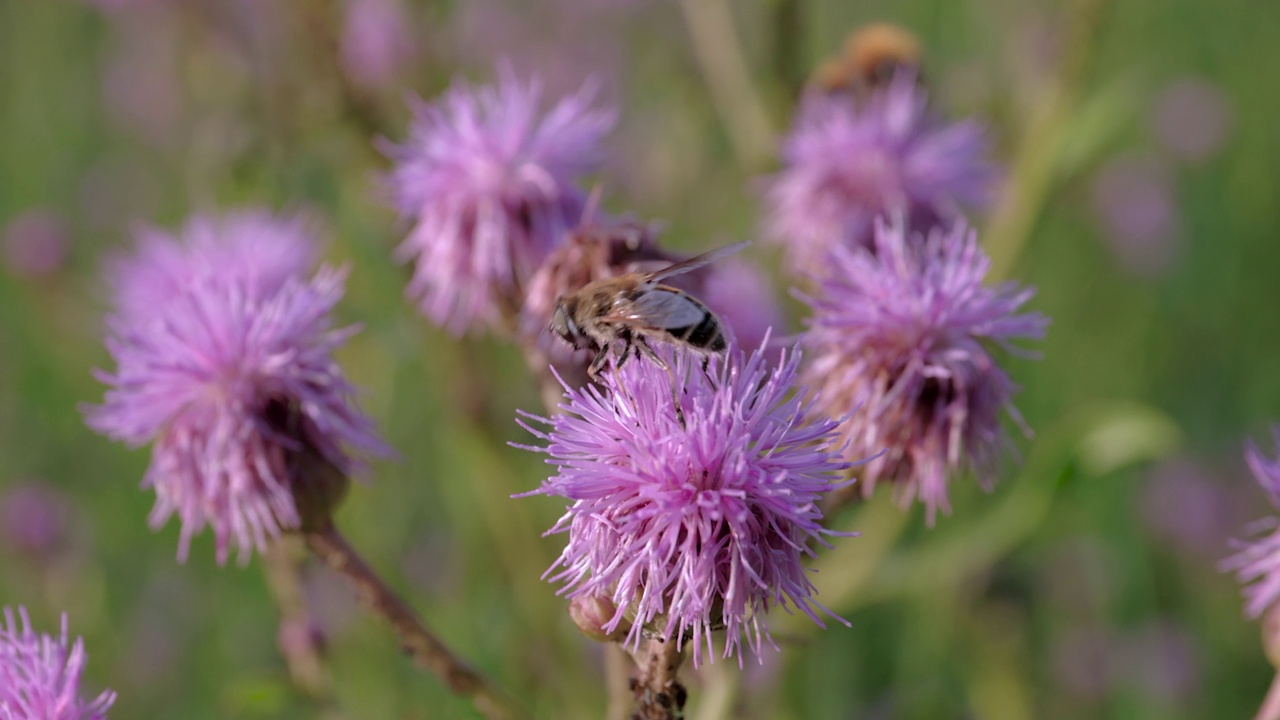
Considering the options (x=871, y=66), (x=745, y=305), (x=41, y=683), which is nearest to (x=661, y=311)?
(x=745, y=305)

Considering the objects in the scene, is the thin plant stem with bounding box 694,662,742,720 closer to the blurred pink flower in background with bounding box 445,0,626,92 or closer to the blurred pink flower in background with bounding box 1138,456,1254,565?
the blurred pink flower in background with bounding box 1138,456,1254,565

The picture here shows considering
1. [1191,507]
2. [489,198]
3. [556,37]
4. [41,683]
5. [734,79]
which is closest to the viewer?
[41,683]

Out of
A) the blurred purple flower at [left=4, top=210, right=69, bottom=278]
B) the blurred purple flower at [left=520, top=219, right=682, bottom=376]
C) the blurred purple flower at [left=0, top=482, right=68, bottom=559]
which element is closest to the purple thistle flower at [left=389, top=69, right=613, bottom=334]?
the blurred purple flower at [left=520, top=219, right=682, bottom=376]

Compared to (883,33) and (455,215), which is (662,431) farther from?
(883,33)

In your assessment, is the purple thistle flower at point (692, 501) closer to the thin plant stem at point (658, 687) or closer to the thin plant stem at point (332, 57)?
the thin plant stem at point (658, 687)

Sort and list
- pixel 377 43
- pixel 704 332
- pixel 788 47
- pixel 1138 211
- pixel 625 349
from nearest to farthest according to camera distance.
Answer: pixel 704 332 < pixel 625 349 < pixel 788 47 < pixel 377 43 < pixel 1138 211

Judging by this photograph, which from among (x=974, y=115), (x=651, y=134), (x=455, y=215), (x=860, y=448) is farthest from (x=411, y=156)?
(x=651, y=134)

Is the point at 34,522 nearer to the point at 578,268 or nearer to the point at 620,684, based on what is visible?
the point at 578,268
